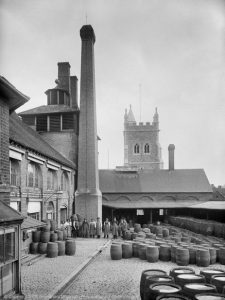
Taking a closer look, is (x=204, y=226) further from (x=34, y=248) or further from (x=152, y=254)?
(x=34, y=248)

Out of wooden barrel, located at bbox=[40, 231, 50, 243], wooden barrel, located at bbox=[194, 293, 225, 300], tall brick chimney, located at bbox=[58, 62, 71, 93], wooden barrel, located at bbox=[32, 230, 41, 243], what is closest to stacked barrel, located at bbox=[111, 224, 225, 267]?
wooden barrel, located at bbox=[40, 231, 50, 243]

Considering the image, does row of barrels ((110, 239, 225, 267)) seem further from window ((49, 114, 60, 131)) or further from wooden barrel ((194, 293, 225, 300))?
window ((49, 114, 60, 131))

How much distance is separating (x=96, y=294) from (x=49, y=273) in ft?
10.6

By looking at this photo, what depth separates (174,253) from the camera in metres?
14.9

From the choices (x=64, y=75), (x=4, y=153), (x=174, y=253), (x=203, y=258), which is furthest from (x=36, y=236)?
(x=64, y=75)

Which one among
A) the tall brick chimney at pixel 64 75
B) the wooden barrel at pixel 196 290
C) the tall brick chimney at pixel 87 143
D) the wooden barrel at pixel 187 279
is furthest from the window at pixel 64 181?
the wooden barrel at pixel 196 290

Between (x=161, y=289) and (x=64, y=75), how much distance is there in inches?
1256

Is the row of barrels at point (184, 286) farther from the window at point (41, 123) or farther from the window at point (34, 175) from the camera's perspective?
the window at point (41, 123)

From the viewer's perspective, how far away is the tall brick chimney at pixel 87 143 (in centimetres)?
3048

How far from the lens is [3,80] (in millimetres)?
8828

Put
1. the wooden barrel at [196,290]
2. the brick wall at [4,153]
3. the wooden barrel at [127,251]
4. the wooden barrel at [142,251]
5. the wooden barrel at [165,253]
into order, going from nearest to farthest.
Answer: the wooden barrel at [196,290] → the brick wall at [4,153] → the wooden barrel at [165,253] → the wooden barrel at [142,251] → the wooden barrel at [127,251]

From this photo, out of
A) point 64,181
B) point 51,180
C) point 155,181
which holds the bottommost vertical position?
point 155,181

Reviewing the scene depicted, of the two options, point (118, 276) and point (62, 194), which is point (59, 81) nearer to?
point (62, 194)

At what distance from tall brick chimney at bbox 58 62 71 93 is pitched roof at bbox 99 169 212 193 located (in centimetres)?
1134
